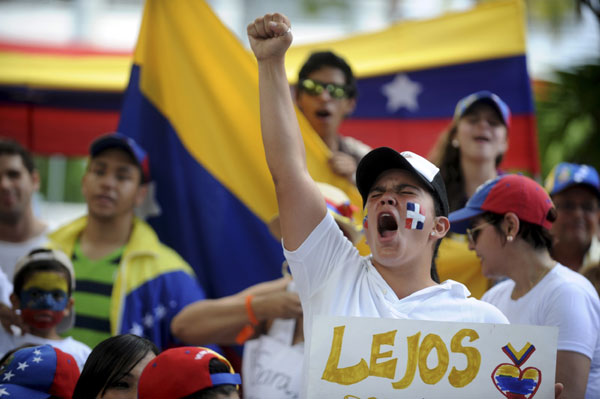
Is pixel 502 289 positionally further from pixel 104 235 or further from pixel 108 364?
pixel 104 235

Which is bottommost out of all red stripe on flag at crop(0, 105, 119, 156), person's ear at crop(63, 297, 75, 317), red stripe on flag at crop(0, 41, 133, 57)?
person's ear at crop(63, 297, 75, 317)

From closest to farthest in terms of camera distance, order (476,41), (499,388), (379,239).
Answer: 1. (499,388)
2. (379,239)
3. (476,41)

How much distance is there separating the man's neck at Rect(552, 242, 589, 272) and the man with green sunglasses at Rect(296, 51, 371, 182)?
3.83 ft

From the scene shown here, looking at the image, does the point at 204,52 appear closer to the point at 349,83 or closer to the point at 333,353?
the point at 349,83

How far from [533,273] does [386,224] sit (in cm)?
87

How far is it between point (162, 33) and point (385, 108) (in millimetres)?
1879

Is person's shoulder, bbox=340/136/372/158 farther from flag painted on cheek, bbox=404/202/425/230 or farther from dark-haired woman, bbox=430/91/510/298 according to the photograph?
flag painted on cheek, bbox=404/202/425/230

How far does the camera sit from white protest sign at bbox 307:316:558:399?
2363 mm

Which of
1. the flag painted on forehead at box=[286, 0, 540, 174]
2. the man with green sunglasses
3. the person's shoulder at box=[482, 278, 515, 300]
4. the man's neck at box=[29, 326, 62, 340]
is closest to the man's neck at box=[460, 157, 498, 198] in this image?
the man with green sunglasses

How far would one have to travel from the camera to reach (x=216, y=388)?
7.80 ft

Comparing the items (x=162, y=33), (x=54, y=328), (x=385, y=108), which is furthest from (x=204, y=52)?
(x=54, y=328)

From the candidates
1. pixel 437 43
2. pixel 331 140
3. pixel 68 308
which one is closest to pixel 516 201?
pixel 331 140

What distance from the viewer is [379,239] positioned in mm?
2549

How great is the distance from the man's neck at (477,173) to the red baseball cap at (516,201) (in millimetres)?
1015
